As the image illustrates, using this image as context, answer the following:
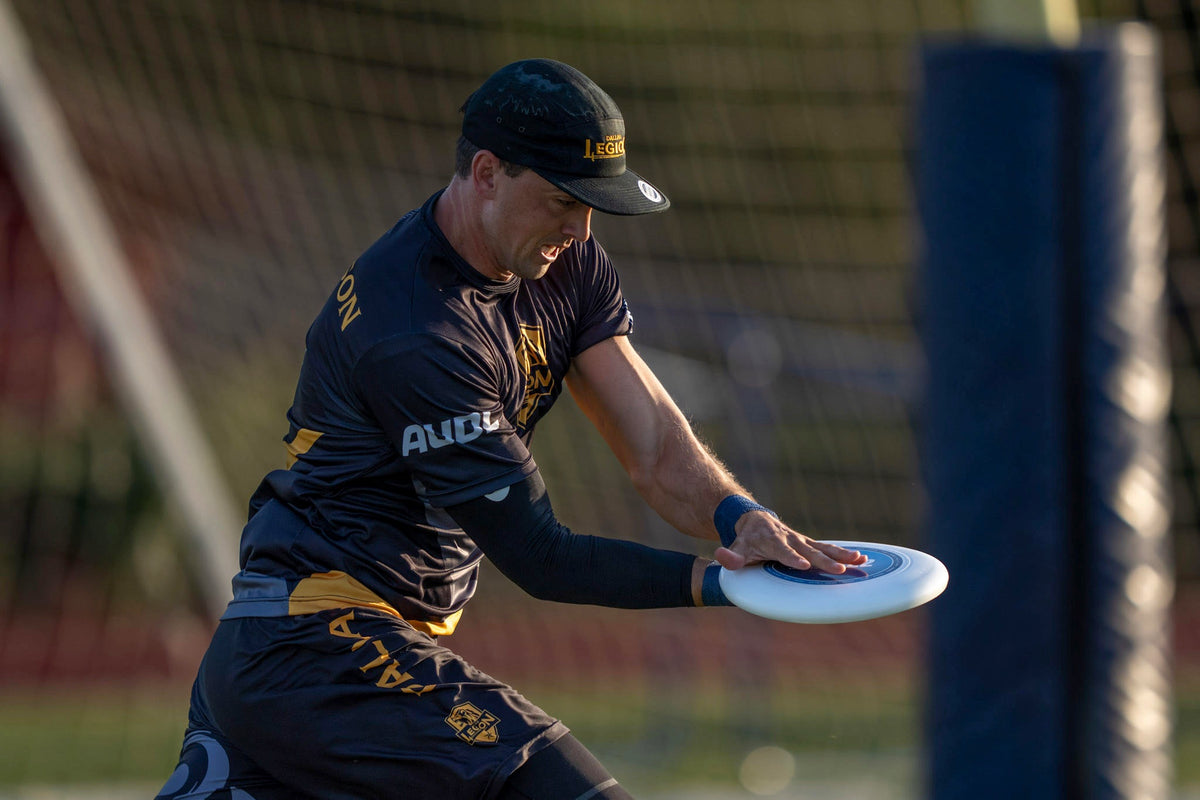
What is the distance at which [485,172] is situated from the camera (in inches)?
126

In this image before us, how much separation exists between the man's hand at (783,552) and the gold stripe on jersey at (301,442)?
91 cm

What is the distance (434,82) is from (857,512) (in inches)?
207

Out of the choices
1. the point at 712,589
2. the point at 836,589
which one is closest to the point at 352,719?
the point at 712,589

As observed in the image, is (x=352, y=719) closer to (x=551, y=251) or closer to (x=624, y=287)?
(x=551, y=251)

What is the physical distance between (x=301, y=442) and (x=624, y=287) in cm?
832

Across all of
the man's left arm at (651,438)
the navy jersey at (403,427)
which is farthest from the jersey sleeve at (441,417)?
the man's left arm at (651,438)

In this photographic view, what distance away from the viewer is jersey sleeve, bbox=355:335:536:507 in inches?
121

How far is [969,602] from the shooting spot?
15.1 ft

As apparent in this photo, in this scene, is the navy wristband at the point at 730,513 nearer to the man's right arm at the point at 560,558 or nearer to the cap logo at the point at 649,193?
the man's right arm at the point at 560,558

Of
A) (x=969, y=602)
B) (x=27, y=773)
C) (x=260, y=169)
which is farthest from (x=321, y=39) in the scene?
(x=969, y=602)

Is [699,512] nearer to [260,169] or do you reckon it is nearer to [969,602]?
[969,602]

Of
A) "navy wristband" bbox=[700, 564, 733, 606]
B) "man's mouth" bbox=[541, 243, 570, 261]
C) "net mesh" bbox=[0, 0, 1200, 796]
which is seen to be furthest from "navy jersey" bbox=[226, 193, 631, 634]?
"net mesh" bbox=[0, 0, 1200, 796]

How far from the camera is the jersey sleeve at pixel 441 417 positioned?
306 centimetres

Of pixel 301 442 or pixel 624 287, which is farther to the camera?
pixel 624 287
